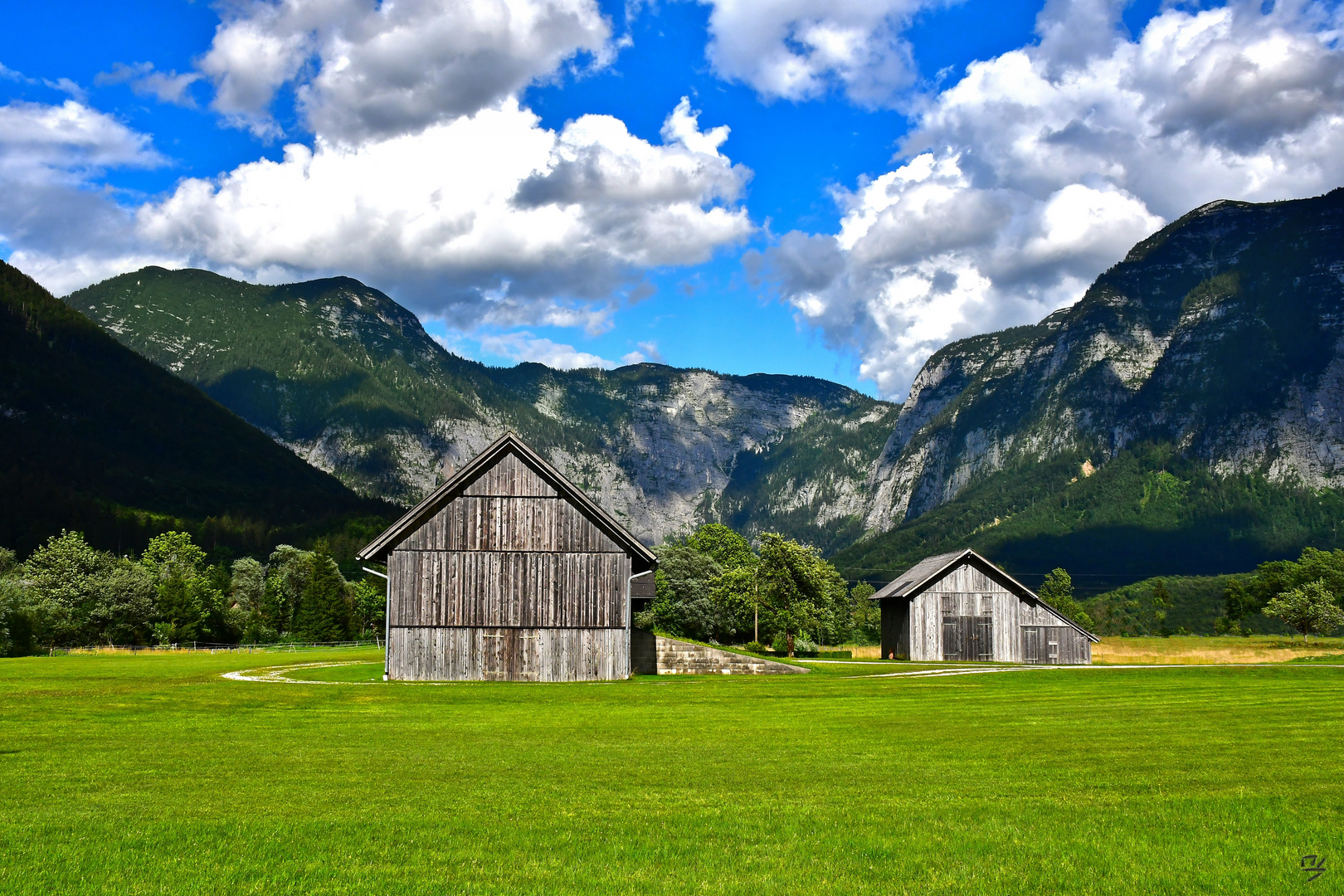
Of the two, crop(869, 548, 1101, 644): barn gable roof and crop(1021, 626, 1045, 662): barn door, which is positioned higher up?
crop(869, 548, 1101, 644): barn gable roof

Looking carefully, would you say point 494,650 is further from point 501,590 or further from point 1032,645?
point 1032,645

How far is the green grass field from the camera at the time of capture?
9.20 metres

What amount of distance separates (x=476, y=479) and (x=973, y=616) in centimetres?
3846

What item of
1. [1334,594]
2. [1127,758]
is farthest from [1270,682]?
[1334,594]

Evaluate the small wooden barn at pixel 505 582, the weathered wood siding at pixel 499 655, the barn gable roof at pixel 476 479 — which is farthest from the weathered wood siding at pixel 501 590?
the barn gable roof at pixel 476 479

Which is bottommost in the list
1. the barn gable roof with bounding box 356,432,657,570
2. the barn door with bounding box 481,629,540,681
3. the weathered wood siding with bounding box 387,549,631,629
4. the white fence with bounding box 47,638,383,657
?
the white fence with bounding box 47,638,383,657

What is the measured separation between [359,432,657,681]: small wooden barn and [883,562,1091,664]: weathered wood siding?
31.3 metres

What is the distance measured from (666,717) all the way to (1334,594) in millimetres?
106113

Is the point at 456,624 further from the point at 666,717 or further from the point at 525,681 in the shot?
the point at 666,717

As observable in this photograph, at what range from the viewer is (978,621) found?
66.3m

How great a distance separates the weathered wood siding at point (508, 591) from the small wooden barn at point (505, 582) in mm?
34

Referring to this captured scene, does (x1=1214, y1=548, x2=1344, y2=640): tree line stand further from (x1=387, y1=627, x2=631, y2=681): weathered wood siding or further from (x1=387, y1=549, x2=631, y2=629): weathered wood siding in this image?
(x1=387, y1=549, x2=631, y2=629): weathered wood siding

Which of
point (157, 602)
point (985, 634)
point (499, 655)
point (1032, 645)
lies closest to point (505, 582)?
point (499, 655)

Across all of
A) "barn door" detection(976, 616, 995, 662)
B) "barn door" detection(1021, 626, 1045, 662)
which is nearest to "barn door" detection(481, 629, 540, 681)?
"barn door" detection(976, 616, 995, 662)
